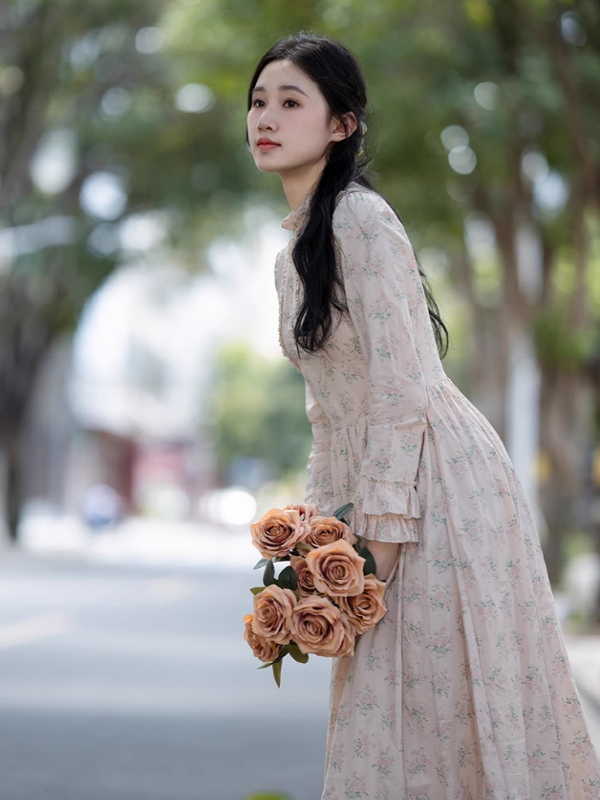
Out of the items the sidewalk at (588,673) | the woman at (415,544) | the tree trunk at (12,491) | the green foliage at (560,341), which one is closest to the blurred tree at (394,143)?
the green foliage at (560,341)

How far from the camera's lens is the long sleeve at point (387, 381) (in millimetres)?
2719

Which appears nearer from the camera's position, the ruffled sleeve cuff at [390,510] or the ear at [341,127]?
the ruffled sleeve cuff at [390,510]

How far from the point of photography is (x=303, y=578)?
278 cm

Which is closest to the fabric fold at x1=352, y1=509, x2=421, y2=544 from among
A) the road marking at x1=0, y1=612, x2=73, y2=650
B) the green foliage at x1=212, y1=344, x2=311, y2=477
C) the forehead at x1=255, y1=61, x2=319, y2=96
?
the forehead at x1=255, y1=61, x2=319, y2=96

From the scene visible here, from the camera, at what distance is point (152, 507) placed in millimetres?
64062

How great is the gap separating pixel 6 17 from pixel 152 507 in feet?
132

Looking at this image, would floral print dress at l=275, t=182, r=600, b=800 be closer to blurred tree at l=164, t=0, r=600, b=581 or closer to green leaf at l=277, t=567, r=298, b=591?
green leaf at l=277, t=567, r=298, b=591

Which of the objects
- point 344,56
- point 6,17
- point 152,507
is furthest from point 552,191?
point 152,507

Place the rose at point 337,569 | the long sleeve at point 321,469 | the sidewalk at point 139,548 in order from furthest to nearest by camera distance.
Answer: the sidewalk at point 139,548
the long sleeve at point 321,469
the rose at point 337,569

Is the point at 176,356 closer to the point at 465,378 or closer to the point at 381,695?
the point at 465,378

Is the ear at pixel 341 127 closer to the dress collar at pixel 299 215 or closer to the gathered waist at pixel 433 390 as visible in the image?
the dress collar at pixel 299 215

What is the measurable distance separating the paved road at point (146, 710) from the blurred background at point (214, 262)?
0.03 metres

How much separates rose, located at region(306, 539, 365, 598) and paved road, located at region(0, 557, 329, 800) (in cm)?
296

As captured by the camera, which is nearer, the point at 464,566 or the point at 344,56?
the point at 464,566
